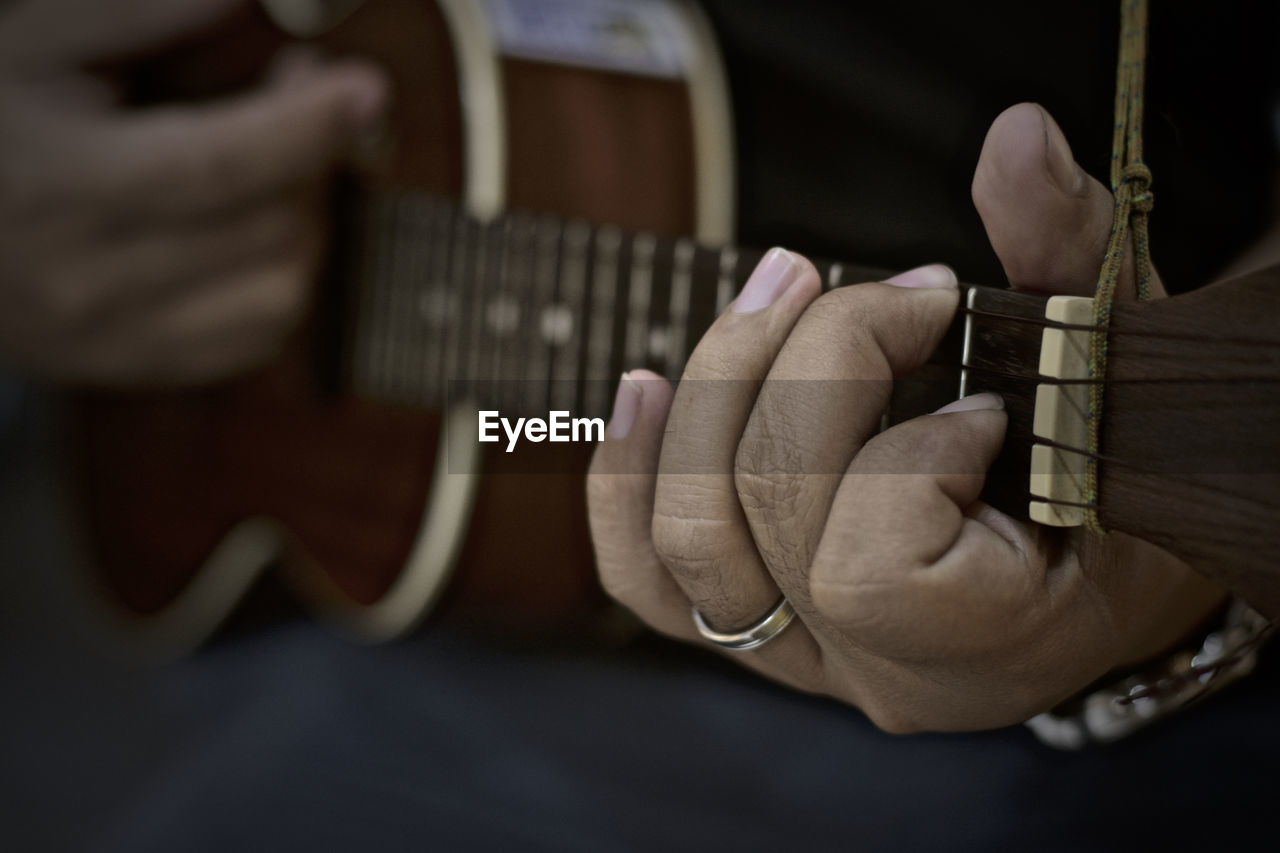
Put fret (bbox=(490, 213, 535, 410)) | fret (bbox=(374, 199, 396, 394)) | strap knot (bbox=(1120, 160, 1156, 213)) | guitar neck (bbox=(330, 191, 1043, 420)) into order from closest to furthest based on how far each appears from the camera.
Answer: strap knot (bbox=(1120, 160, 1156, 213))
guitar neck (bbox=(330, 191, 1043, 420))
fret (bbox=(490, 213, 535, 410))
fret (bbox=(374, 199, 396, 394))

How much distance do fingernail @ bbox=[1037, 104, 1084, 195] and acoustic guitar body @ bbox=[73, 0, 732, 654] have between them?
24 cm

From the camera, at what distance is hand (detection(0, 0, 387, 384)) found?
0.59 meters

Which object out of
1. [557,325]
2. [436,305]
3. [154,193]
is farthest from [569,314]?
[154,193]

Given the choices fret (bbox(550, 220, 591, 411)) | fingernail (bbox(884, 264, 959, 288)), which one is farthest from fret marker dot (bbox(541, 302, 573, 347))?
fingernail (bbox(884, 264, 959, 288))

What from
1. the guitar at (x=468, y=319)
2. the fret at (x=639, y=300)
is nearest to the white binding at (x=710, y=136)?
the guitar at (x=468, y=319)

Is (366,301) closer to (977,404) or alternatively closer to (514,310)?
(514,310)

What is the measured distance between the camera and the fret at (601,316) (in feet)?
1.38

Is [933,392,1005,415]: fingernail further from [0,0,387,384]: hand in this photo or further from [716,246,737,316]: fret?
[0,0,387,384]: hand

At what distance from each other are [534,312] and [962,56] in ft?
0.79

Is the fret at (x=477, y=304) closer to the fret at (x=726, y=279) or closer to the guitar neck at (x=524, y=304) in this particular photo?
the guitar neck at (x=524, y=304)

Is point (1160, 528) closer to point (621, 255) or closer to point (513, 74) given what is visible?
point (621, 255)

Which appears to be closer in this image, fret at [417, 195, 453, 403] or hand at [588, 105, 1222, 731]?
hand at [588, 105, 1222, 731]

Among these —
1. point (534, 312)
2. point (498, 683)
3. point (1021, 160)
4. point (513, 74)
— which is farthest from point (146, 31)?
point (1021, 160)

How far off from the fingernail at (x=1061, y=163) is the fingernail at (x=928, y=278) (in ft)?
0.13
